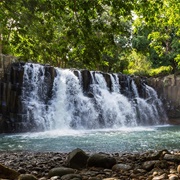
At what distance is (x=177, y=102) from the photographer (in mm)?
30172

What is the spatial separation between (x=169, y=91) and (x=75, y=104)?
12.3 m

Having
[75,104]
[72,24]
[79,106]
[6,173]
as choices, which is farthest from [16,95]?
[6,173]

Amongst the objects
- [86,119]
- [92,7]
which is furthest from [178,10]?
[86,119]

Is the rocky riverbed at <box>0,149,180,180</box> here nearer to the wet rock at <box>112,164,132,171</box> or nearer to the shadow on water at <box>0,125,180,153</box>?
the wet rock at <box>112,164,132,171</box>

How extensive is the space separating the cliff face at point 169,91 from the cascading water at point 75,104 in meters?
3.95

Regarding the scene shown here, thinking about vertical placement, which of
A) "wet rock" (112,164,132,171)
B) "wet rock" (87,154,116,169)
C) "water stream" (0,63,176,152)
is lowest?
"wet rock" (112,164,132,171)

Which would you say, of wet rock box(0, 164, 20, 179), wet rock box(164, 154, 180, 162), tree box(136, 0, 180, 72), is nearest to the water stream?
tree box(136, 0, 180, 72)

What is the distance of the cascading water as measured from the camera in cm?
2147

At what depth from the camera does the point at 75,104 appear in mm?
22906

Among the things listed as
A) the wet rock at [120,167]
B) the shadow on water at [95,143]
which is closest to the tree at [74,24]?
the wet rock at [120,167]

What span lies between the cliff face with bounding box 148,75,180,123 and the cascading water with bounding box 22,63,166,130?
155 inches

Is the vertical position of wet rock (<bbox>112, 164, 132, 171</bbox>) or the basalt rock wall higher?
the basalt rock wall

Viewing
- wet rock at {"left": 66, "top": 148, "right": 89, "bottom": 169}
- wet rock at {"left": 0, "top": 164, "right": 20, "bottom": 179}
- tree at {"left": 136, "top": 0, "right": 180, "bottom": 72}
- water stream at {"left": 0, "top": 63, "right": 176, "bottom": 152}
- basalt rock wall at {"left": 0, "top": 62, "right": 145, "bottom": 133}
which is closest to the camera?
wet rock at {"left": 0, "top": 164, "right": 20, "bottom": 179}

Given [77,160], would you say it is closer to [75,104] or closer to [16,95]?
[16,95]
